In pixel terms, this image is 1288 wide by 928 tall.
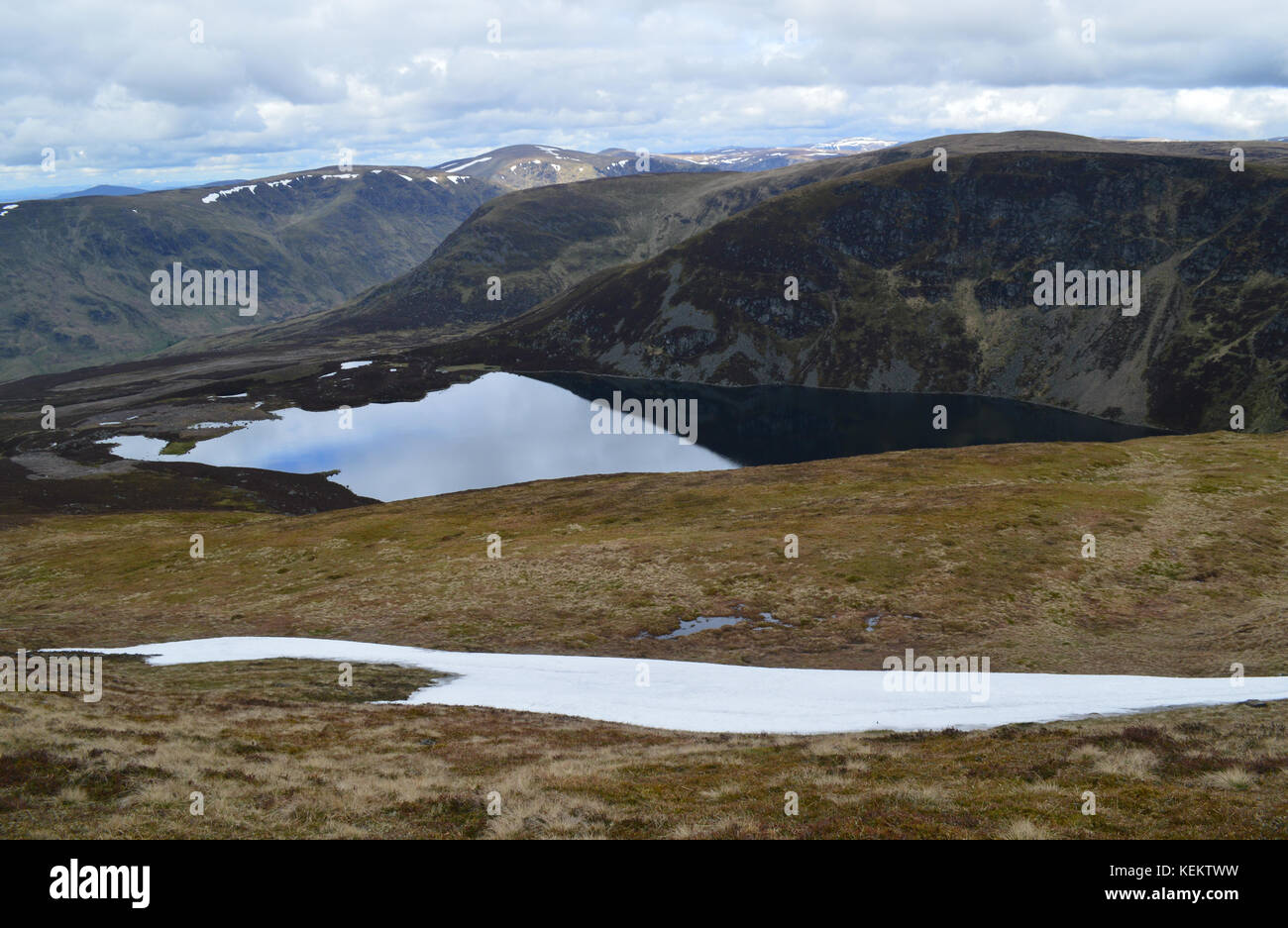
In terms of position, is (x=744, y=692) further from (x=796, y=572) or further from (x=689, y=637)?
(x=796, y=572)

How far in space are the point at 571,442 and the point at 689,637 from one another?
12200cm

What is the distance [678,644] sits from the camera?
152 feet

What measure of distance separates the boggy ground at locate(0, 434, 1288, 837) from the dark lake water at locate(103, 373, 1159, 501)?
41969mm

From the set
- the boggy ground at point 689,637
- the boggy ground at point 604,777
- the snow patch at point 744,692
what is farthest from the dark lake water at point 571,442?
the boggy ground at point 604,777

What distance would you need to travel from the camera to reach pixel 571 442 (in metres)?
167

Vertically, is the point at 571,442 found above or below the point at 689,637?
above

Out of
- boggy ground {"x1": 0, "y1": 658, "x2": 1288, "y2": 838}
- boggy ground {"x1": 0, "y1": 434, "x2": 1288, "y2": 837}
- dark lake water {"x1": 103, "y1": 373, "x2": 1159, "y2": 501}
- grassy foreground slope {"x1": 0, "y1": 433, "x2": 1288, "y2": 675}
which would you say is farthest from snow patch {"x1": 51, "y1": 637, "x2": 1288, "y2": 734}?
dark lake water {"x1": 103, "y1": 373, "x2": 1159, "y2": 501}

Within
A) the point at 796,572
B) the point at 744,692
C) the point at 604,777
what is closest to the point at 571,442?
the point at 796,572

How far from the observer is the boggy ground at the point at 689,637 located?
19.2m

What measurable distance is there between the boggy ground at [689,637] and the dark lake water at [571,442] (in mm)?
41969

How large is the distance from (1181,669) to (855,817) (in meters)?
28.4

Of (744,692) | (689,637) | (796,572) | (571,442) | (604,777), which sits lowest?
(744,692)

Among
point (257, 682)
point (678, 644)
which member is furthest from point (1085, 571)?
point (257, 682)

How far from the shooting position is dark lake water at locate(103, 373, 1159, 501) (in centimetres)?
14600
